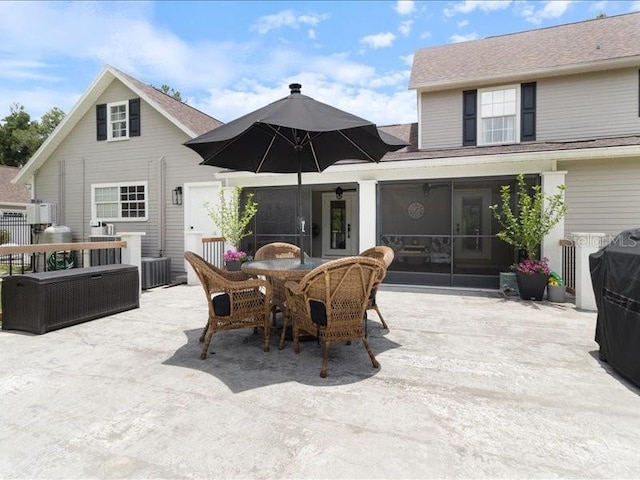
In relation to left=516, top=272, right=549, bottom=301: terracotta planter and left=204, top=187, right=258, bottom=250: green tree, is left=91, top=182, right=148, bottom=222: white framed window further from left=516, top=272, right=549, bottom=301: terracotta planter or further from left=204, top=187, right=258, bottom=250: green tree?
left=516, top=272, right=549, bottom=301: terracotta planter

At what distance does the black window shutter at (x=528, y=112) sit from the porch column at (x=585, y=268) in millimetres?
4139

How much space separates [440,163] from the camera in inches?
293

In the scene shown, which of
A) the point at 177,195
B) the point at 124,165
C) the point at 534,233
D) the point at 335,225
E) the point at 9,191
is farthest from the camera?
the point at 9,191

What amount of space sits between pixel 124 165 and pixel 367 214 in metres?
8.35

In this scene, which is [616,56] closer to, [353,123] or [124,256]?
[353,123]

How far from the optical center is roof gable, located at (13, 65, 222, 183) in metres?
10.5

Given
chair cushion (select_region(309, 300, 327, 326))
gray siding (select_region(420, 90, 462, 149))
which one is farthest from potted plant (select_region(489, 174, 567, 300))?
chair cushion (select_region(309, 300, 327, 326))

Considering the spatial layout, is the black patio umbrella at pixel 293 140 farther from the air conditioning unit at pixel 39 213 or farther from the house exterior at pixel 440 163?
the air conditioning unit at pixel 39 213

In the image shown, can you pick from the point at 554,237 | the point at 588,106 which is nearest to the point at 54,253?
the point at 554,237

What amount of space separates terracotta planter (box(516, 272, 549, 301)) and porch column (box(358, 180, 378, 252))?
309 cm

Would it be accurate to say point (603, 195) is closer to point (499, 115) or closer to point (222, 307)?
point (499, 115)

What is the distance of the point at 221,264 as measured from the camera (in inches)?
358

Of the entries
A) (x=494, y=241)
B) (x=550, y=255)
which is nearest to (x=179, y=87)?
(x=494, y=241)

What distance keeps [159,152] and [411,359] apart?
403 inches
